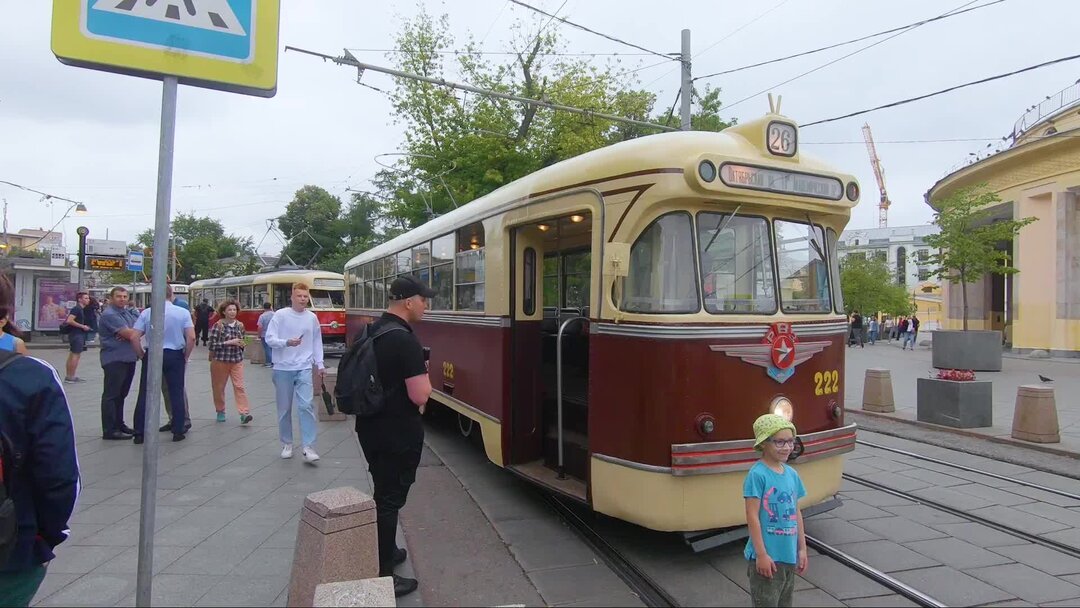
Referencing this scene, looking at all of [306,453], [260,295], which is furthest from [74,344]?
[260,295]

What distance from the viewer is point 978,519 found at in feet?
18.3

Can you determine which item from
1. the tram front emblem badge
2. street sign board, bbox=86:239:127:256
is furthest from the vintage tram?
the tram front emblem badge

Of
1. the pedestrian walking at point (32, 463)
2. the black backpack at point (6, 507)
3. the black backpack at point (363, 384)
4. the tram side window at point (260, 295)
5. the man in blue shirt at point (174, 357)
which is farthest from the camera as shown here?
the tram side window at point (260, 295)

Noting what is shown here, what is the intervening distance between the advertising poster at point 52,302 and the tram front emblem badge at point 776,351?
1003 inches

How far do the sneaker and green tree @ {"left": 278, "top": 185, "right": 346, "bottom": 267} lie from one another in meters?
52.6

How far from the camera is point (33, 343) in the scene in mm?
22766

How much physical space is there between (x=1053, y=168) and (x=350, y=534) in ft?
88.8

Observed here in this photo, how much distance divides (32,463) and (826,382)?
4743 millimetres

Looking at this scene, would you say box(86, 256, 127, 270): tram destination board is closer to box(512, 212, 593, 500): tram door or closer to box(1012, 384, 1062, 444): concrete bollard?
box(512, 212, 593, 500): tram door

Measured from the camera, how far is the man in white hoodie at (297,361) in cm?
694

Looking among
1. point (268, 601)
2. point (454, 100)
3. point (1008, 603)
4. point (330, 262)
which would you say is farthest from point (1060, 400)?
point (330, 262)

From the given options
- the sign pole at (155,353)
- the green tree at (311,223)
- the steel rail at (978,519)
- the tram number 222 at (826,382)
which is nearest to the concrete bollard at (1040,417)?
the steel rail at (978,519)

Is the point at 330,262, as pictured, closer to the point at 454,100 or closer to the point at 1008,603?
the point at 454,100

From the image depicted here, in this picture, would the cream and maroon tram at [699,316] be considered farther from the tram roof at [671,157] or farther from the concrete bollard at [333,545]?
the concrete bollard at [333,545]
